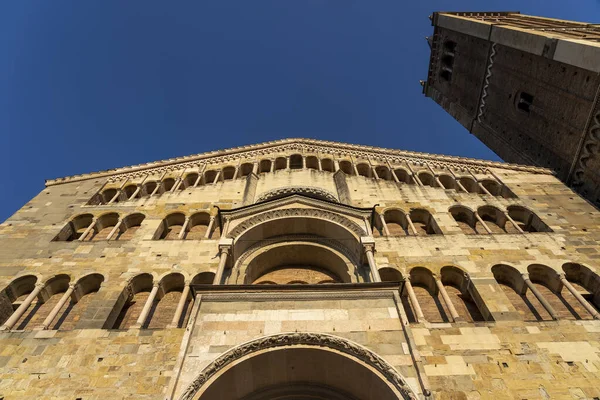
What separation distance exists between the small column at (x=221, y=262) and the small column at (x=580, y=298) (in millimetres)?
9745

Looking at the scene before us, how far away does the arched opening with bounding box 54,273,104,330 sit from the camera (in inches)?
452

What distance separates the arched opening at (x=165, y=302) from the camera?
38.3 ft

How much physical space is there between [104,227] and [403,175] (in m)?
12.3

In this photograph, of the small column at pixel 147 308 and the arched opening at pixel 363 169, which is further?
the arched opening at pixel 363 169

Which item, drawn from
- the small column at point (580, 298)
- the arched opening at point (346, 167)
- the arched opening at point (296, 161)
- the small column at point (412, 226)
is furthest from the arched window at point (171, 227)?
the small column at point (580, 298)

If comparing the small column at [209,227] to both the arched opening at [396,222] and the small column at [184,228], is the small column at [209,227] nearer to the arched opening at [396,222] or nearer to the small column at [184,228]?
the small column at [184,228]

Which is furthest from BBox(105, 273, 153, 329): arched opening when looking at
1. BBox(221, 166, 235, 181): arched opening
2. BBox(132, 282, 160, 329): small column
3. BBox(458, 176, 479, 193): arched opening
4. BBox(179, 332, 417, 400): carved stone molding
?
BBox(458, 176, 479, 193): arched opening

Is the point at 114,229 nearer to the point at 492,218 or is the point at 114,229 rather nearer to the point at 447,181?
the point at 447,181

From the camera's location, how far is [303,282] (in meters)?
13.8

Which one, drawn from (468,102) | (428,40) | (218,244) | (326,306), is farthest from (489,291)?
(428,40)

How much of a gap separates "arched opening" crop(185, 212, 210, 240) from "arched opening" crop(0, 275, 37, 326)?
4.90 m

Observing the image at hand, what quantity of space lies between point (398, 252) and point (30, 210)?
1341 cm

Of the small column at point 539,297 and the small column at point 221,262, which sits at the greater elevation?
the small column at point 221,262

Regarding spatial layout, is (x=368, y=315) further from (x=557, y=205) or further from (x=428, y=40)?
(x=428, y=40)
